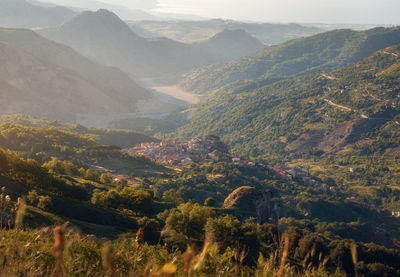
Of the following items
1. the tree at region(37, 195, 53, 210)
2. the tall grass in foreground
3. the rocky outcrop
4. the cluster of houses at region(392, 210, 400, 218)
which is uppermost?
the tall grass in foreground

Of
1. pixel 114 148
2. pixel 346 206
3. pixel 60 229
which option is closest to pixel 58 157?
pixel 114 148

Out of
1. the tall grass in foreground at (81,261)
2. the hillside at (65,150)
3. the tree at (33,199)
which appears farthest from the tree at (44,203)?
the hillside at (65,150)

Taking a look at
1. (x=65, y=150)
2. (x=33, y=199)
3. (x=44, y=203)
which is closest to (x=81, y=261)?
(x=44, y=203)

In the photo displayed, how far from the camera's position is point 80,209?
61.5m

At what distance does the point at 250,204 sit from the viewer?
116 m

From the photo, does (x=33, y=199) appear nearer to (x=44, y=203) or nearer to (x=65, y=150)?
(x=44, y=203)

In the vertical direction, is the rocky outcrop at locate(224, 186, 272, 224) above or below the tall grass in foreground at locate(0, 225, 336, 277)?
below

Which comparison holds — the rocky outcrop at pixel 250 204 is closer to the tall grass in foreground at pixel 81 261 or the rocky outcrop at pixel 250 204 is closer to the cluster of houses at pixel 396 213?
the cluster of houses at pixel 396 213

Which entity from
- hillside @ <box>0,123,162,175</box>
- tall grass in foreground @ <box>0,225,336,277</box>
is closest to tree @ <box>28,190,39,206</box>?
tall grass in foreground @ <box>0,225,336,277</box>

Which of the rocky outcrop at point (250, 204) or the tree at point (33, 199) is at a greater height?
the tree at point (33, 199)

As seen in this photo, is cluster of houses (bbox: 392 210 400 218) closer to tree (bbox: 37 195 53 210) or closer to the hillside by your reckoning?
the hillside

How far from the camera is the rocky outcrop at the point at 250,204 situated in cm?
11162

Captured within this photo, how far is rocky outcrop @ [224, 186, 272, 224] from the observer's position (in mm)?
111625

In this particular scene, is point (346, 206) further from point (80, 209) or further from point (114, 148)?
point (80, 209)
